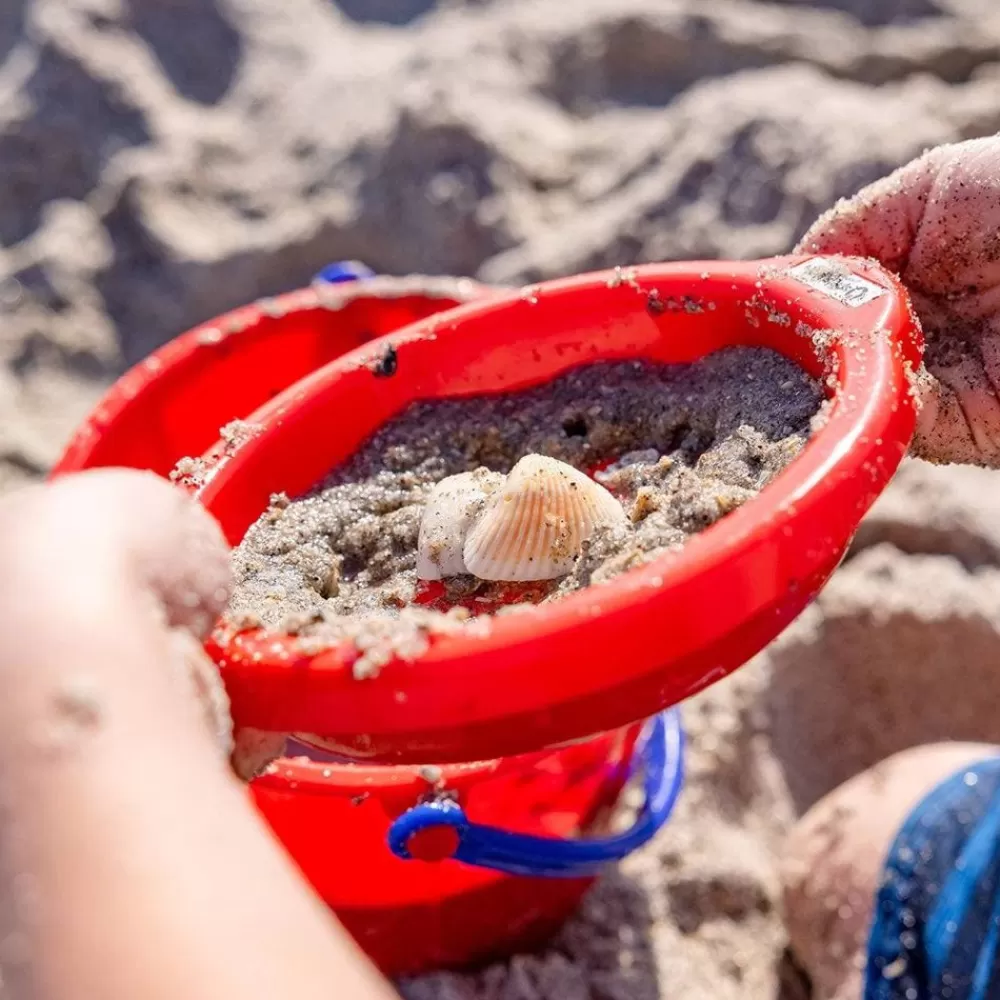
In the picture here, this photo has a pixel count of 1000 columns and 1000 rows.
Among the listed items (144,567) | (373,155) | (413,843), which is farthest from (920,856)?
(373,155)

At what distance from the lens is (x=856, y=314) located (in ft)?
2.75

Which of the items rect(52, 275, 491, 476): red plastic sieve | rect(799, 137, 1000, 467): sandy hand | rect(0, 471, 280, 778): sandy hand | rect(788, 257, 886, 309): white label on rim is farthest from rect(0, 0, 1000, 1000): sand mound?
rect(0, 471, 280, 778): sandy hand

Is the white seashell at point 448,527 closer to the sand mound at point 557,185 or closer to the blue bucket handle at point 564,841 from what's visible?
the blue bucket handle at point 564,841

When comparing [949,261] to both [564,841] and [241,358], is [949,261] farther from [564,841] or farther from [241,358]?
[241,358]

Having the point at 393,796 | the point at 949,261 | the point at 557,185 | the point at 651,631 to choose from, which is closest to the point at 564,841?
the point at 393,796

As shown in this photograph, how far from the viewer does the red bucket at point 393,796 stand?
3.52 feet

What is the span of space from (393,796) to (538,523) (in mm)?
404

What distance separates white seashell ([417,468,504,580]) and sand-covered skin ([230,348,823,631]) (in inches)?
0.6

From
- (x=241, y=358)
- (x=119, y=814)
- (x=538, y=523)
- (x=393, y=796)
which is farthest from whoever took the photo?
(x=241, y=358)

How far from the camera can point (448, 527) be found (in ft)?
2.96

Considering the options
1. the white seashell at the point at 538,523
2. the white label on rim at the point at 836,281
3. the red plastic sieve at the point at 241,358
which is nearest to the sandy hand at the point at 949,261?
the white label on rim at the point at 836,281

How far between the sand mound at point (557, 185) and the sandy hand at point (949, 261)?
2.20ft

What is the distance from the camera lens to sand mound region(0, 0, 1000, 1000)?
1577 millimetres

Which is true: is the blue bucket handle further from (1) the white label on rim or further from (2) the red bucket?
(1) the white label on rim
